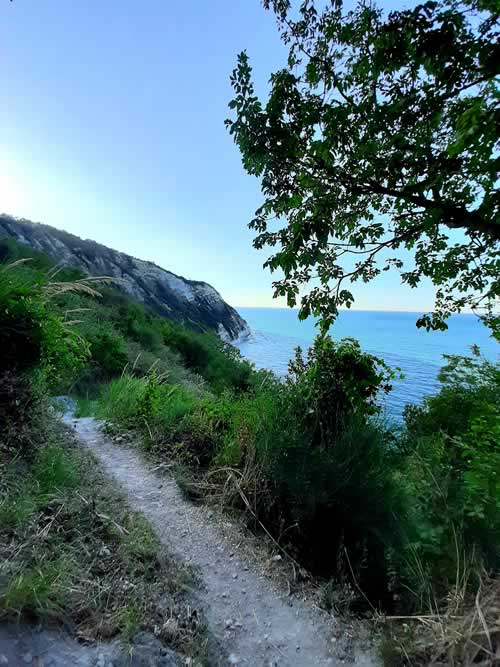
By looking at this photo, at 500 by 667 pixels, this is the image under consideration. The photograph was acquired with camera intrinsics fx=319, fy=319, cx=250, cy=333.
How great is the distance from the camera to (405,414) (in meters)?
7.19

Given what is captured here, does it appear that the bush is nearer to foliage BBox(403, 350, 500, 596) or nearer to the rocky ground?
the rocky ground

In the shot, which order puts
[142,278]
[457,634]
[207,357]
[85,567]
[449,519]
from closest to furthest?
[457,634] → [85,567] → [449,519] → [207,357] → [142,278]

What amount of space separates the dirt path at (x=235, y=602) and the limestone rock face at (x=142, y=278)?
20.6m

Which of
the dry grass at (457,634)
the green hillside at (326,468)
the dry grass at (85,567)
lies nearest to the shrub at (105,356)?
the green hillside at (326,468)

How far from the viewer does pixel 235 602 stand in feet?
7.22

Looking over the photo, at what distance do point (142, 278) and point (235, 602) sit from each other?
105 feet

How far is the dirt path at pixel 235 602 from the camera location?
1875mm

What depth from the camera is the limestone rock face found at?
82.0 ft

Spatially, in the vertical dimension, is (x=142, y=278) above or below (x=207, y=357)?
above

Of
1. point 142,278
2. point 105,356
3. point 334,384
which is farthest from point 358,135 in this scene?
point 142,278

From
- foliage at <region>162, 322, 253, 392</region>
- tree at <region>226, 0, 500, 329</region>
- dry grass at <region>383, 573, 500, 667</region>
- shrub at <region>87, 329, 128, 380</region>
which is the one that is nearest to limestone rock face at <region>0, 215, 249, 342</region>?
foliage at <region>162, 322, 253, 392</region>

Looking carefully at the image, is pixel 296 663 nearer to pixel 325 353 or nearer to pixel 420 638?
pixel 420 638


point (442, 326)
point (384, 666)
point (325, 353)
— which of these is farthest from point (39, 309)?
point (442, 326)

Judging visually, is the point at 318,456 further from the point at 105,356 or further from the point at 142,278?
the point at 142,278
